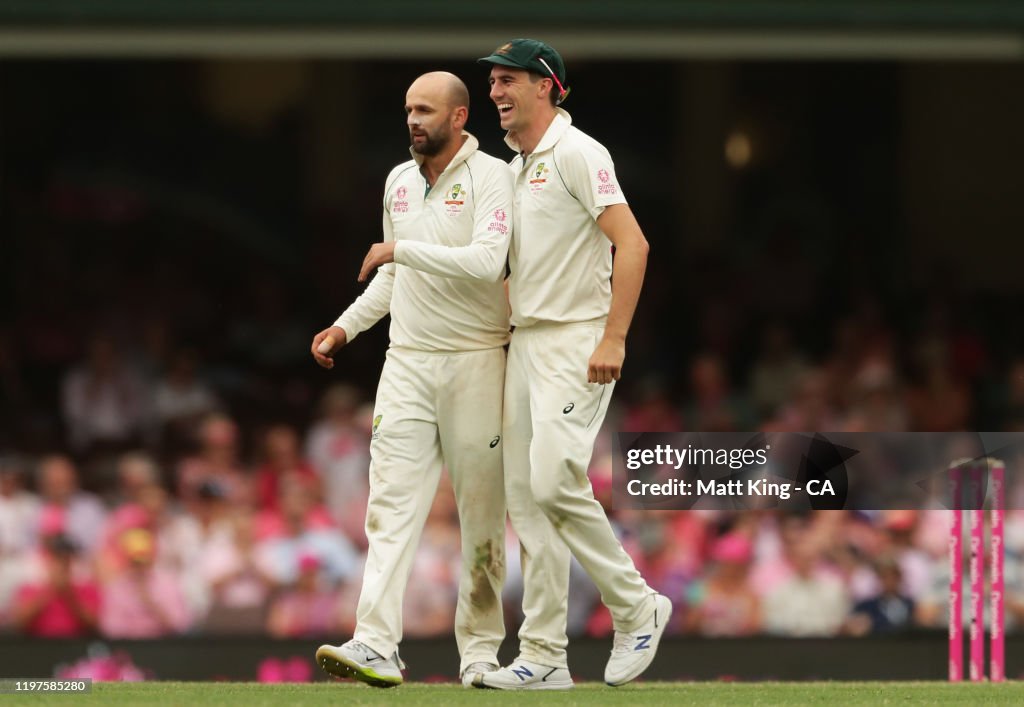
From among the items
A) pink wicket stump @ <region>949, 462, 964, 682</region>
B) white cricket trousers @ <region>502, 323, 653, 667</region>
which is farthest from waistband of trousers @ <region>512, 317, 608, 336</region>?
pink wicket stump @ <region>949, 462, 964, 682</region>

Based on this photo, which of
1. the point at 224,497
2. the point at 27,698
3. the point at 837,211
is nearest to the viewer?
the point at 27,698

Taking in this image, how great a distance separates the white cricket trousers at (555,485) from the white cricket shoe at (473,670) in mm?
142

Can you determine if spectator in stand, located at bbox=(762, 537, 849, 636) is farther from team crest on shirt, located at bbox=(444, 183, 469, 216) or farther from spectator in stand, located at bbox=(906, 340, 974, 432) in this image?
team crest on shirt, located at bbox=(444, 183, 469, 216)

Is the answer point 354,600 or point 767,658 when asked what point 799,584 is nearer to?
point 767,658

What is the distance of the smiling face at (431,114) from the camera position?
636cm

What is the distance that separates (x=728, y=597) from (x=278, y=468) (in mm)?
2637

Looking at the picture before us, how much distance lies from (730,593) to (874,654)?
2.67 ft

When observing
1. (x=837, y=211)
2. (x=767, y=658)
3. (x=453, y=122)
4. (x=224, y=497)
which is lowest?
(x=767, y=658)

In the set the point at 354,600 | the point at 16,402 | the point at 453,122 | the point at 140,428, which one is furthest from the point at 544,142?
the point at 16,402

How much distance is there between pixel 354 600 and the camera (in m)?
10.5

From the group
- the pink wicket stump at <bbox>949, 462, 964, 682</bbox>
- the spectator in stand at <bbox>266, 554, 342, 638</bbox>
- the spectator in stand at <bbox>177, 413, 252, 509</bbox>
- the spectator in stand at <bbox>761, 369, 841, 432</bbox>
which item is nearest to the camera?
the pink wicket stump at <bbox>949, 462, 964, 682</bbox>

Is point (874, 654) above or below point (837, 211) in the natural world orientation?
below

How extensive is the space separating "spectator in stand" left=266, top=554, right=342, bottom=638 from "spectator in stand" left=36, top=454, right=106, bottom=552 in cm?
114

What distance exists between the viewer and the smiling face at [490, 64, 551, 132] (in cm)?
635
